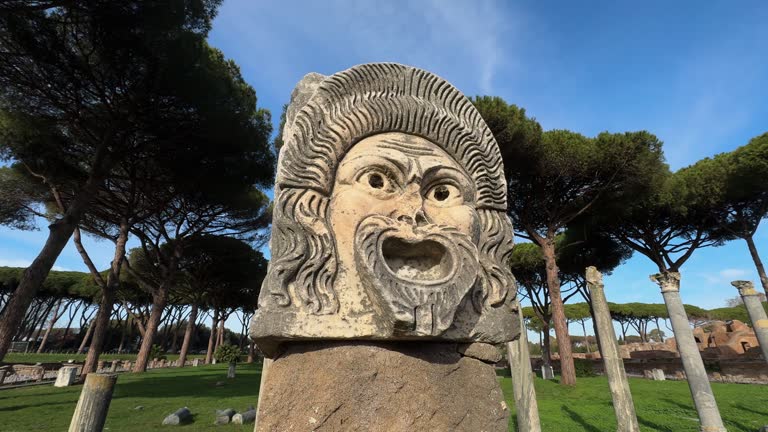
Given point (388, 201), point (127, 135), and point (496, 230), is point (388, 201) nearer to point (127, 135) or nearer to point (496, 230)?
point (496, 230)

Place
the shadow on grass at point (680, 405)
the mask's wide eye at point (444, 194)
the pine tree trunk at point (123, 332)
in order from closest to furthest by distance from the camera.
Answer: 1. the mask's wide eye at point (444, 194)
2. the shadow on grass at point (680, 405)
3. the pine tree trunk at point (123, 332)

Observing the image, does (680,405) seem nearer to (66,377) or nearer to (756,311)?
(756,311)

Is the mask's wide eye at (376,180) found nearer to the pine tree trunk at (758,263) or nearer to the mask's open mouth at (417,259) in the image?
the mask's open mouth at (417,259)

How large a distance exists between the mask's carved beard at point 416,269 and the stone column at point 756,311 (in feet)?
27.3

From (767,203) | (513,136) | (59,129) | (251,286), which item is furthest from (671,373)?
(59,129)

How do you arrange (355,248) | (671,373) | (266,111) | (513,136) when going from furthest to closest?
(671,373)
(266,111)
(513,136)
(355,248)

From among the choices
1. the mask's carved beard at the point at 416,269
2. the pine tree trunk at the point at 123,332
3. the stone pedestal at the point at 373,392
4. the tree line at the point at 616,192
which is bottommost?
the stone pedestal at the point at 373,392

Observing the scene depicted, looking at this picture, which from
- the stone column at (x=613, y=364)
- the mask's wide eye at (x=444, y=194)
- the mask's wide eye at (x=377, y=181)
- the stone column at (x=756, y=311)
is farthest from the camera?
the stone column at (x=756, y=311)

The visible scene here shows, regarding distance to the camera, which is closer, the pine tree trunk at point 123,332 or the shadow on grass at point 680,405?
the shadow on grass at point 680,405

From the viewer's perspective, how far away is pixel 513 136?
36.5 ft

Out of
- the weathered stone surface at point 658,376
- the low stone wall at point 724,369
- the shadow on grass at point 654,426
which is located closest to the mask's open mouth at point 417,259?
the shadow on grass at point 654,426

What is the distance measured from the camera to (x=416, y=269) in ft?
6.19

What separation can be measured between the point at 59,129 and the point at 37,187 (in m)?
3.37

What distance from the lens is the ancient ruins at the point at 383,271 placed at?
5.29ft
